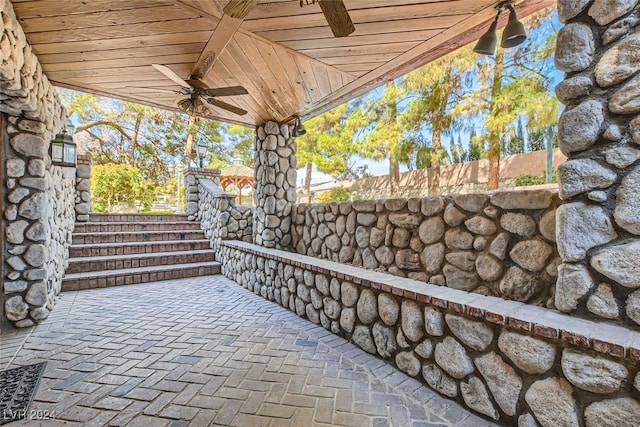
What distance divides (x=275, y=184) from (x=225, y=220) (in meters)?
1.60

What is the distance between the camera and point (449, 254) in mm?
2346

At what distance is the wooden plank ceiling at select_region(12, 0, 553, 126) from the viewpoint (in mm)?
2062

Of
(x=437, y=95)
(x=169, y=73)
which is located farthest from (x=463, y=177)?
(x=169, y=73)

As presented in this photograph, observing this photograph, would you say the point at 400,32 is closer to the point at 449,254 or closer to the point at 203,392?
the point at 449,254

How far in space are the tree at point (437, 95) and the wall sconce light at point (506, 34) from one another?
5.51 m

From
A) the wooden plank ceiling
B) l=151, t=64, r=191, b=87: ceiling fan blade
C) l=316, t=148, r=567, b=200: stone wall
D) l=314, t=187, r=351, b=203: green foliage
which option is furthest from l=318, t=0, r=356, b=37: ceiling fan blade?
l=314, t=187, r=351, b=203: green foliage

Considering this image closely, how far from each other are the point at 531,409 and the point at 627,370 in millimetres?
497

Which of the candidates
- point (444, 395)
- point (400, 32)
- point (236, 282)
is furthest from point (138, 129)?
point (444, 395)

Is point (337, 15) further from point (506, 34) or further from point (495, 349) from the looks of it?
point (495, 349)

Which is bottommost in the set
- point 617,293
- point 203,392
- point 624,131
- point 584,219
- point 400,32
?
point 203,392

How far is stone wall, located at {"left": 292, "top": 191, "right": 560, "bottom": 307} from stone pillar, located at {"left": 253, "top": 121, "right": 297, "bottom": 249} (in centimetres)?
139

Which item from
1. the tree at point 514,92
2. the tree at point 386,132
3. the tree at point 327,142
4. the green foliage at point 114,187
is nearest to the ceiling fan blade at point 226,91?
the tree at point 514,92

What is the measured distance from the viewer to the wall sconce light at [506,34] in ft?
6.66

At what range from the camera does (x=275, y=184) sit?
4.62 metres
